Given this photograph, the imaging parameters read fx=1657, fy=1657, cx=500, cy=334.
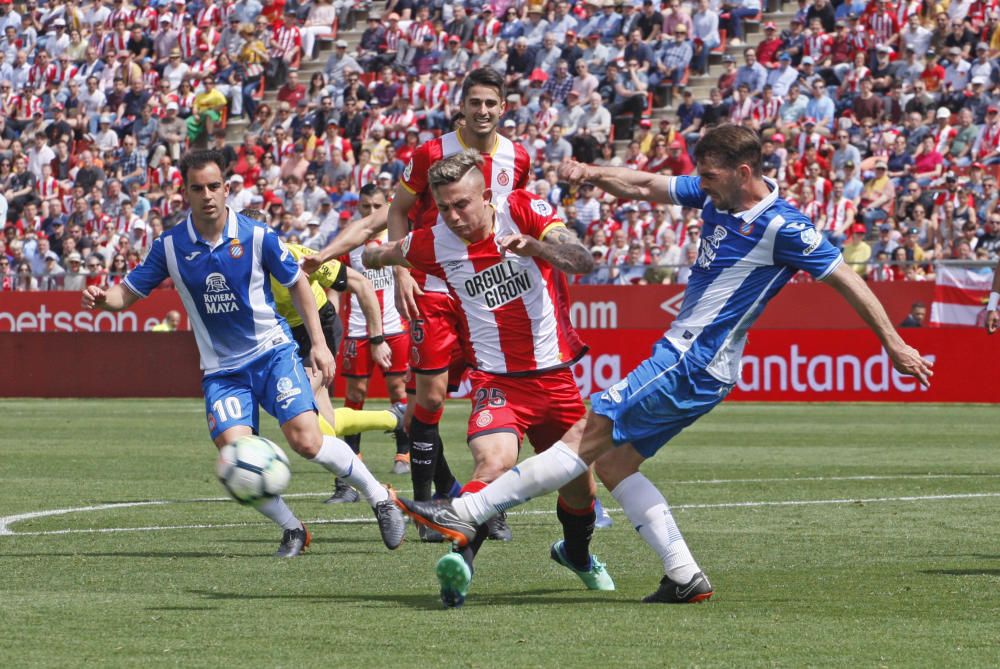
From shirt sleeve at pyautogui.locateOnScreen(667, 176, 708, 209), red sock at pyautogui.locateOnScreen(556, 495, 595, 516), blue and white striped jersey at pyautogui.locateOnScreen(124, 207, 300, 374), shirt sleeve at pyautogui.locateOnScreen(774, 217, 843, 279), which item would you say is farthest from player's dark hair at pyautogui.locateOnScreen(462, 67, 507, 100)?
shirt sleeve at pyautogui.locateOnScreen(774, 217, 843, 279)

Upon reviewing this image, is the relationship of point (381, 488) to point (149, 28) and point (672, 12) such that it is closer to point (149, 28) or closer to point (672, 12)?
point (672, 12)

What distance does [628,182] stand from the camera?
772 centimetres

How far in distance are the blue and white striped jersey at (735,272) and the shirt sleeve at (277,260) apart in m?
2.68

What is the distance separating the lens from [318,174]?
32219 mm

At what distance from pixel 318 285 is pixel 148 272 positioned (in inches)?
154

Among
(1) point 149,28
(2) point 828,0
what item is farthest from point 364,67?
(2) point 828,0

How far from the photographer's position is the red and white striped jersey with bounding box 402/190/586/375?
792 centimetres

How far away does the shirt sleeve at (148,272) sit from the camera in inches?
355

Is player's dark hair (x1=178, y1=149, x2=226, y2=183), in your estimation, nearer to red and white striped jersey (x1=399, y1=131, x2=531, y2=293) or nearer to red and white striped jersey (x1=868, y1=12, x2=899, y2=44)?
red and white striped jersey (x1=399, y1=131, x2=531, y2=293)

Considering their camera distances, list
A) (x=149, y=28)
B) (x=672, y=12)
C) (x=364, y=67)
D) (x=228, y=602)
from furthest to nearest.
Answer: (x=149, y=28) < (x=364, y=67) < (x=672, y=12) < (x=228, y=602)

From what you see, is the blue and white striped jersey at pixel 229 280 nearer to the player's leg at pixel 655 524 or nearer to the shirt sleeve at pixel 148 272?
Answer: the shirt sleeve at pixel 148 272

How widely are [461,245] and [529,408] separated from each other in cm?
87

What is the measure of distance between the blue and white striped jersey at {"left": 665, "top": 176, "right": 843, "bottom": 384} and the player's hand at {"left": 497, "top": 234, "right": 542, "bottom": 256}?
68cm

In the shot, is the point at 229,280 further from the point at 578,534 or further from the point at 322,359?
the point at 578,534
